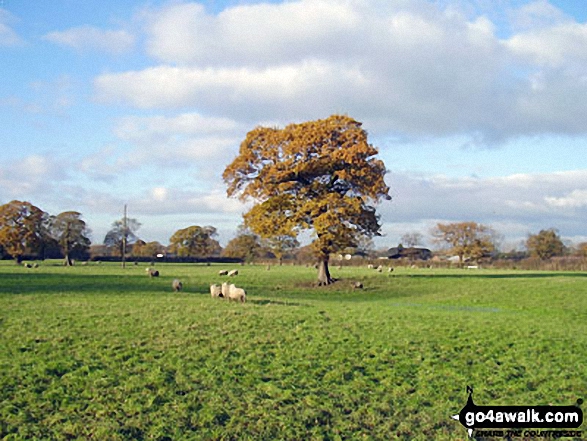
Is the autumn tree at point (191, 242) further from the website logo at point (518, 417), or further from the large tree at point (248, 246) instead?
the website logo at point (518, 417)

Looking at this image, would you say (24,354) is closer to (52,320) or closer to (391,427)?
(52,320)

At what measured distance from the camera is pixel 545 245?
116 meters

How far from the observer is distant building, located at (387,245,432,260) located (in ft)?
524

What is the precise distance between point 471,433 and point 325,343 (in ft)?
19.3

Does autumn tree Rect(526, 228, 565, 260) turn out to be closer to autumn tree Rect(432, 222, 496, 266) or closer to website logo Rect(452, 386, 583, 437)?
autumn tree Rect(432, 222, 496, 266)

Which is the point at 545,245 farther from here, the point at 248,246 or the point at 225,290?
the point at 225,290

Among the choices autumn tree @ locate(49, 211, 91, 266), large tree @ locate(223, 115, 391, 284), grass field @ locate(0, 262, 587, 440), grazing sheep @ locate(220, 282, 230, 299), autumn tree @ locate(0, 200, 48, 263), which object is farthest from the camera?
autumn tree @ locate(49, 211, 91, 266)

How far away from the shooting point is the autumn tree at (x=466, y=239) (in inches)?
4633

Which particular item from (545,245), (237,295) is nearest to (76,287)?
(237,295)

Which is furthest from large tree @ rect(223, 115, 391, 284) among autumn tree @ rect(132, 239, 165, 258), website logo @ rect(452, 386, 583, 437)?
autumn tree @ rect(132, 239, 165, 258)

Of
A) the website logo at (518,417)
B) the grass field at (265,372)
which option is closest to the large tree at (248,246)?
the grass field at (265,372)

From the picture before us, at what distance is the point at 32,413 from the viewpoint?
8430 mm

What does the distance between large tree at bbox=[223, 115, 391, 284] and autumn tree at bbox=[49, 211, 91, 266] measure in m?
62.0

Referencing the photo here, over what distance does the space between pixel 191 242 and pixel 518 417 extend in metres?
123
